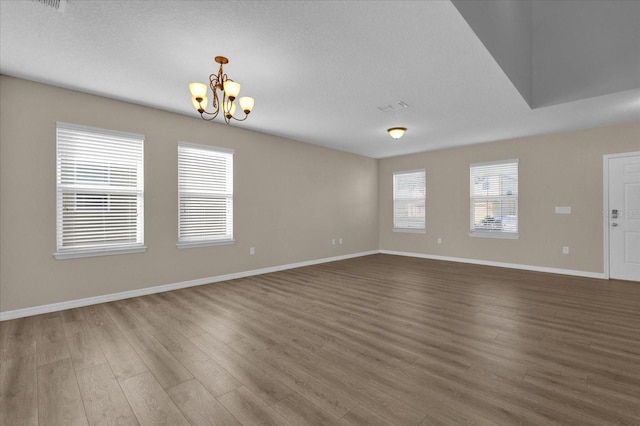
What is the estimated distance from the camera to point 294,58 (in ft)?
9.34

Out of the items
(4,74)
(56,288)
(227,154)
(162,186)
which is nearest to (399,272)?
(227,154)

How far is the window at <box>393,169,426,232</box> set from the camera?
7.46 m

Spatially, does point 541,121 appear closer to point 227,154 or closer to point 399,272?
point 399,272

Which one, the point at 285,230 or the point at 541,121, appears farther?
the point at 285,230

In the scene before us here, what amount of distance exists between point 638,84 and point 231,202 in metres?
5.72

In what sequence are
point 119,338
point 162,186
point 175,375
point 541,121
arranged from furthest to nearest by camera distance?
1. point 541,121
2. point 162,186
3. point 119,338
4. point 175,375

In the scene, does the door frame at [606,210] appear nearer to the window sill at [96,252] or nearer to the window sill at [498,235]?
the window sill at [498,235]

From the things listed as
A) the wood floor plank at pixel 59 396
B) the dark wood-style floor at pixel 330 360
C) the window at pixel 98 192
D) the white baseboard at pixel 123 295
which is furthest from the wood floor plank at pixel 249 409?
the window at pixel 98 192

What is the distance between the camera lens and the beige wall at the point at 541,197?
5090 mm

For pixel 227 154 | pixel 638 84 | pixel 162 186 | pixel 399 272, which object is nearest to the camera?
pixel 638 84

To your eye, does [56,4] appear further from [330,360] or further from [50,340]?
[330,360]

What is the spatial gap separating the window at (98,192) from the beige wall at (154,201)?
0.09 m

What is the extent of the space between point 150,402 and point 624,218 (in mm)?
6931

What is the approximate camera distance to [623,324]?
2.98 metres
